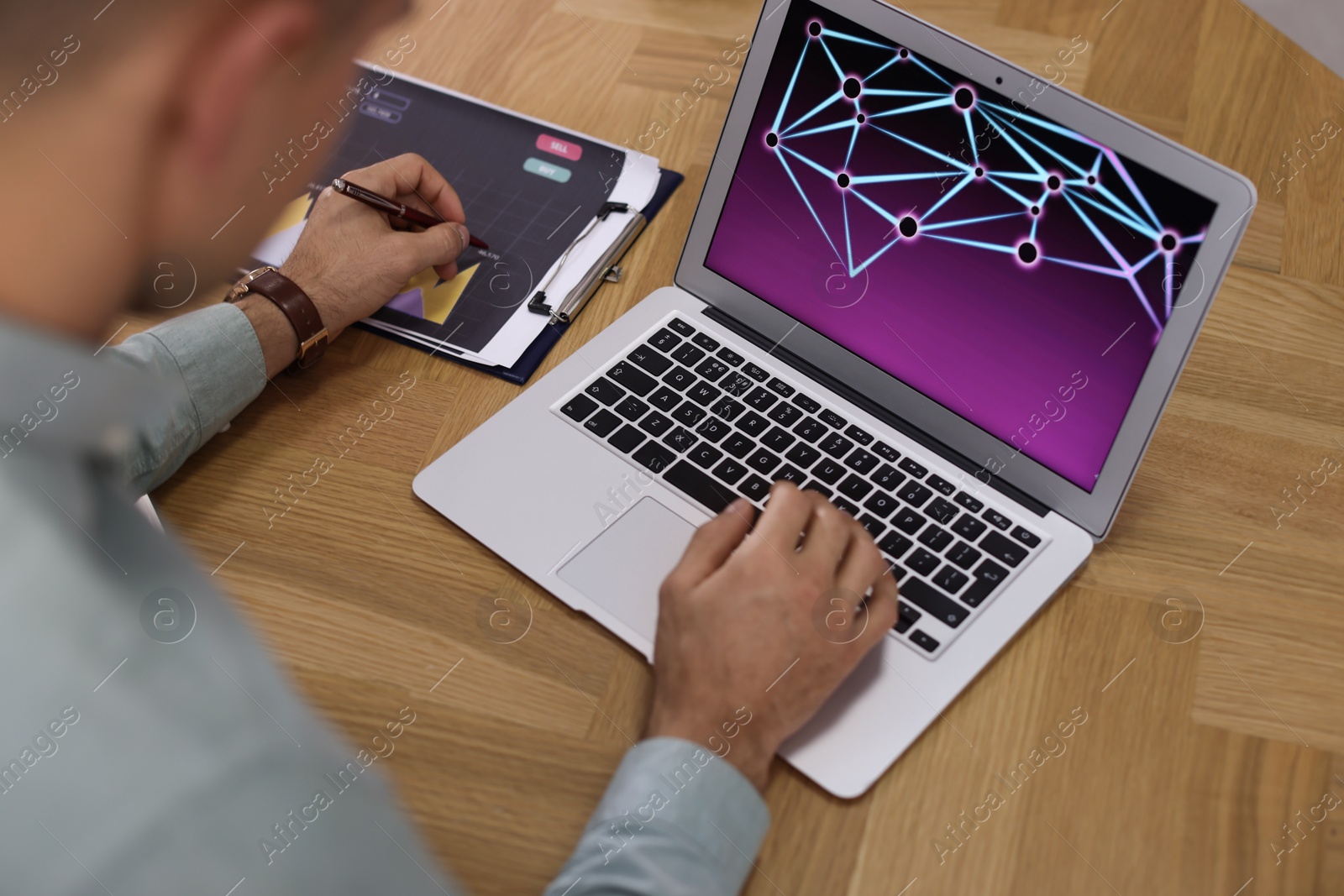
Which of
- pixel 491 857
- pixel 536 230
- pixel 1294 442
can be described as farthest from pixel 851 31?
pixel 491 857

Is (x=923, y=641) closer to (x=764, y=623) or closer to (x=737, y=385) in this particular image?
(x=764, y=623)

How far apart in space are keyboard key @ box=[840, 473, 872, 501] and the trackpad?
13cm

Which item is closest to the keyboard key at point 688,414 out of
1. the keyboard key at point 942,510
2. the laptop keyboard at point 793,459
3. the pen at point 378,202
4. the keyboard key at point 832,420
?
the laptop keyboard at point 793,459

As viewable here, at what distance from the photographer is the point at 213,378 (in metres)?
0.80

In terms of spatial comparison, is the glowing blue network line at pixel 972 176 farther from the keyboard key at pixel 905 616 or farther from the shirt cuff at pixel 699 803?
the shirt cuff at pixel 699 803

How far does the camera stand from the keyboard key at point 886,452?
769 mm

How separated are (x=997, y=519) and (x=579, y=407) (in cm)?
36

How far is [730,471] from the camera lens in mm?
768

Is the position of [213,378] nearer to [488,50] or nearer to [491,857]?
[491,857]

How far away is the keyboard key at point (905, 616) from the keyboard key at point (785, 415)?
186 mm

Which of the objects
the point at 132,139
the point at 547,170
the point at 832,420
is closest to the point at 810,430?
the point at 832,420

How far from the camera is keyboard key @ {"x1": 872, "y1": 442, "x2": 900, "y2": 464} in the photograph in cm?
77

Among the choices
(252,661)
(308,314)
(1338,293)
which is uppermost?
(1338,293)

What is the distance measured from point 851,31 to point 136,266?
2.37 feet
